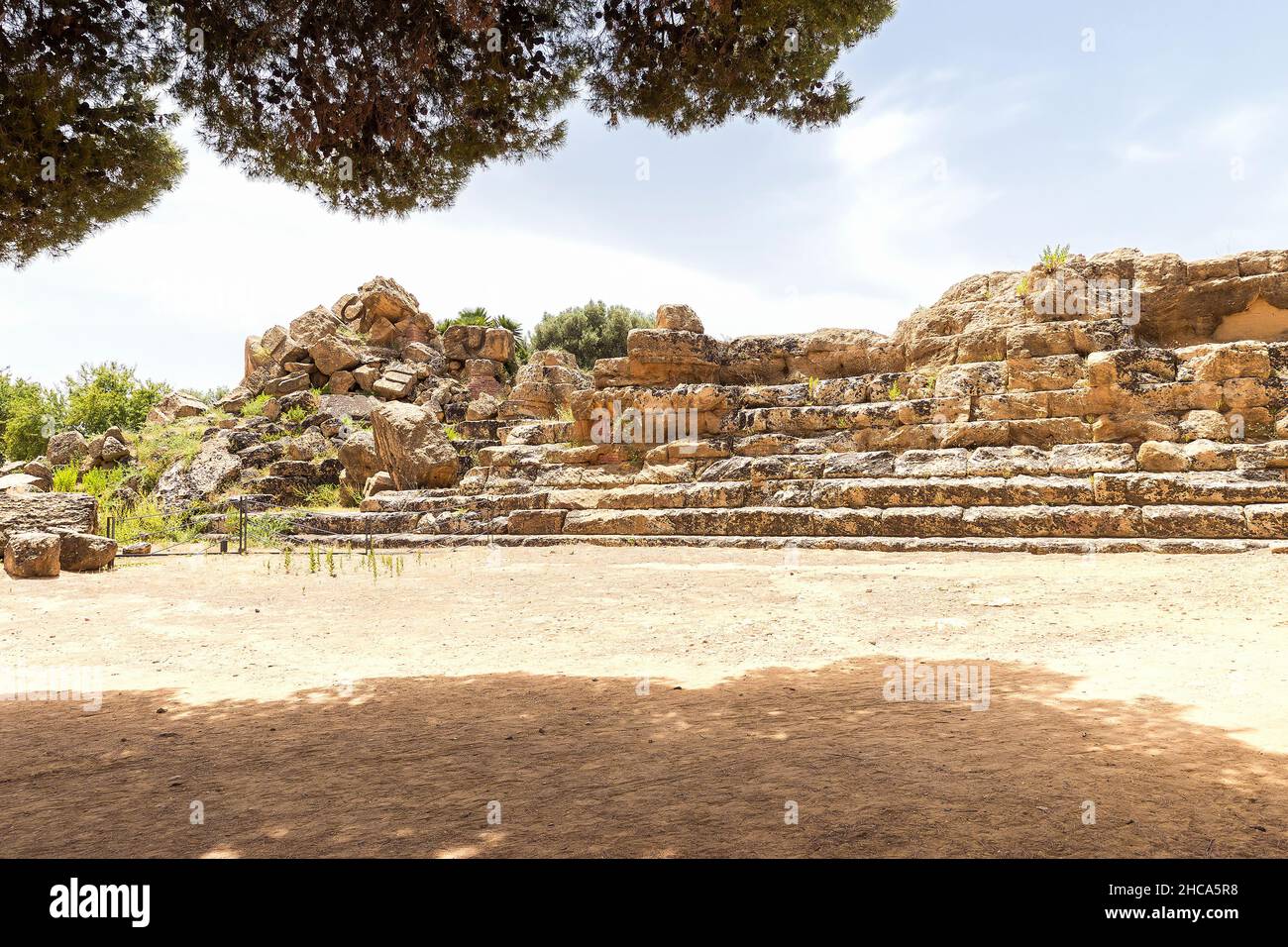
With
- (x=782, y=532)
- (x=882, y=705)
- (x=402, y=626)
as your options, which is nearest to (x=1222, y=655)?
(x=882, y=705)

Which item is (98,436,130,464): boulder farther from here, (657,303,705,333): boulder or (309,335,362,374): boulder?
(657,303,705,333): boulder

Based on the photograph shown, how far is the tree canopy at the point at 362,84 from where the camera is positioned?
16.5 feet

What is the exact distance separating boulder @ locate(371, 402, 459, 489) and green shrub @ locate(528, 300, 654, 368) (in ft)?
86.8

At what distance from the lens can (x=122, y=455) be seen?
21.6 m

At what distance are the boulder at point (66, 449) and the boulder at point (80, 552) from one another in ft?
41.3

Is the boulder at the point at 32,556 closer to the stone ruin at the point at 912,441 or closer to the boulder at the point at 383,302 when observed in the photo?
the stone ruin at the point at 912,441

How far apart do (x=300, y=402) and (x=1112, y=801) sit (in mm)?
22919

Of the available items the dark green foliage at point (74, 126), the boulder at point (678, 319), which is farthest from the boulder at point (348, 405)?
the dark green foliage at point (74, 126)

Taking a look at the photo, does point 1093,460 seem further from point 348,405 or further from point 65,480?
point 65,480

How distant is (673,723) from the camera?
13.4ft

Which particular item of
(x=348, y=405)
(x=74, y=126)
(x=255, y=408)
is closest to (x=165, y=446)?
(x=255, y=408)

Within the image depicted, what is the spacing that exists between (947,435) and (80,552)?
40.5ft

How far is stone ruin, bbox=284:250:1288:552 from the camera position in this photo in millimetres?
10039
